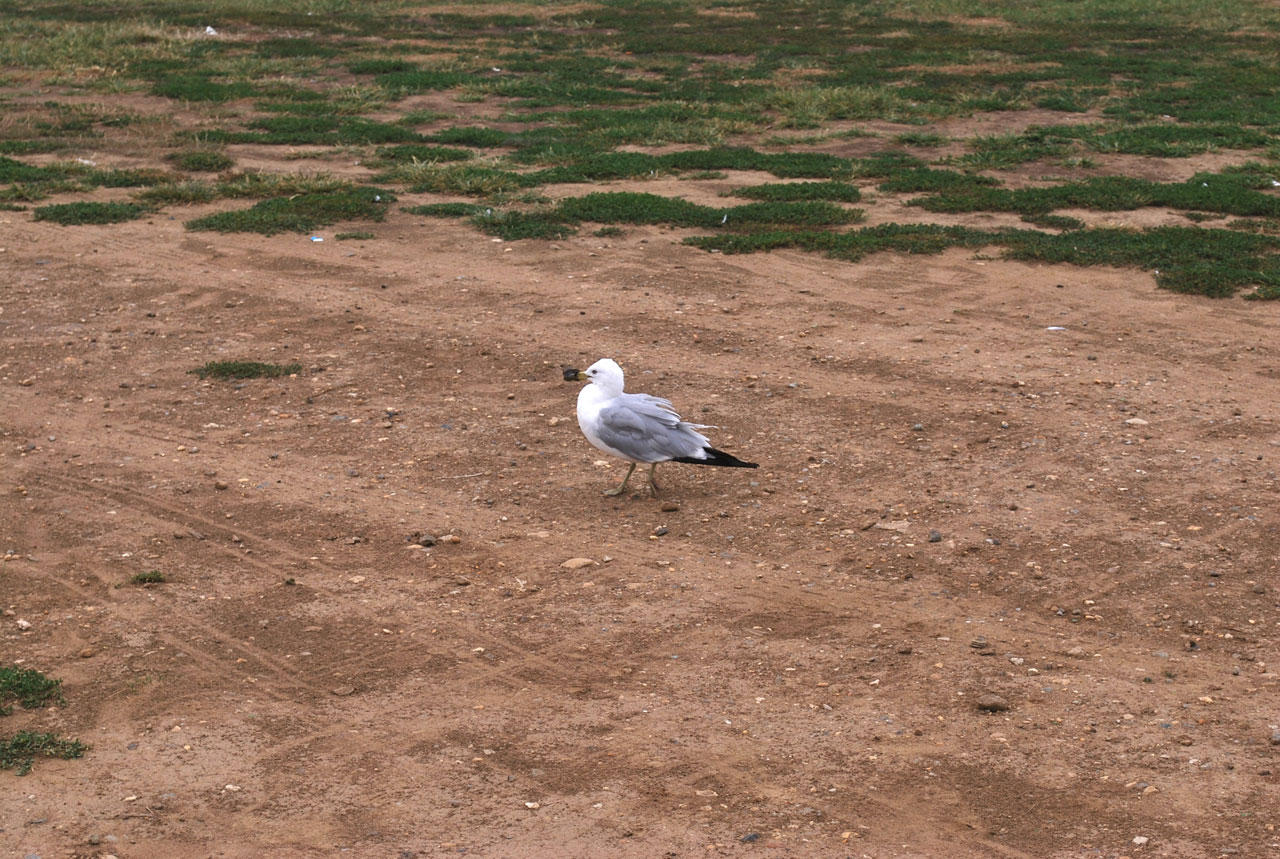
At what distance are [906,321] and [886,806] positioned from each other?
5522mm

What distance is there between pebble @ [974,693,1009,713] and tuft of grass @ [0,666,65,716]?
341 centimetres

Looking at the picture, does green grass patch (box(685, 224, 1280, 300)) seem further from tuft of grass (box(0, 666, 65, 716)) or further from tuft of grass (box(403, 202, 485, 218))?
tuft of grass (box(0, 666, 65, 716))

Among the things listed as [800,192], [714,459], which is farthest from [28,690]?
[800,192]

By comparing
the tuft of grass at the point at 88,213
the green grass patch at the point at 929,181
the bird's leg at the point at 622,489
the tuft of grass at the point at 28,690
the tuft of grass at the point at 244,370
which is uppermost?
the green grass patch at the point at 929,181

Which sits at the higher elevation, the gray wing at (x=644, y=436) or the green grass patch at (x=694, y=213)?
the green grass patch at (x=694, y=213)

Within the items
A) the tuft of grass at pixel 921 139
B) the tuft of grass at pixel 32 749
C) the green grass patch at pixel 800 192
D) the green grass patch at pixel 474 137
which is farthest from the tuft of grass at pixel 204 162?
the tuft of grass at pixel 32 749

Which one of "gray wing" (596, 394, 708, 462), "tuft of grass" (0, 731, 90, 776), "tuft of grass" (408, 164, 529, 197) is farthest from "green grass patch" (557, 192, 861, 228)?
"tuft of grass" (0, 731, 90, 776)

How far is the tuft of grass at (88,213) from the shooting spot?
11867 mm

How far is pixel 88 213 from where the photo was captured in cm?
1198

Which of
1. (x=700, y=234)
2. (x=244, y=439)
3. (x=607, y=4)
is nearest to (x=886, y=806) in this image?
(x=244, y=439)

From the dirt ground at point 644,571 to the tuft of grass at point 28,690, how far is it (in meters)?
0.08

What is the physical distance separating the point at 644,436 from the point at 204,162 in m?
8.70

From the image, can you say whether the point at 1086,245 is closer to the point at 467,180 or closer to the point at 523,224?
the point at 523,224

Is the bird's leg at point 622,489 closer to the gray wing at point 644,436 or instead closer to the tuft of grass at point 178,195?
the gray wing at point 644,436
